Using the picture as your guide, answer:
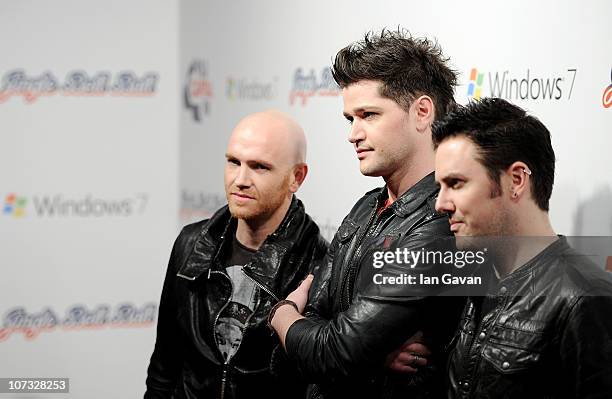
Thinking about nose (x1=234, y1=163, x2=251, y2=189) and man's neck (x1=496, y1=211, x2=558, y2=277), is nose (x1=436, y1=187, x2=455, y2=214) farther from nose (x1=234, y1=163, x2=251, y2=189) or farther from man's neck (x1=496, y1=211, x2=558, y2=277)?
nose (x1=234, y1=163, x2=251, y2=189)

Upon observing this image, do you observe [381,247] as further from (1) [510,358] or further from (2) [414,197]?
(1) [510,358]

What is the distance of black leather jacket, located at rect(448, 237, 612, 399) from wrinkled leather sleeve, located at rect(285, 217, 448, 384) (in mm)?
174

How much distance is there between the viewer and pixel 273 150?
2.79 m

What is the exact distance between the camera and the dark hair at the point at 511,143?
191 cm

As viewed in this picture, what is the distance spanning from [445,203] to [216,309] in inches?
39.3

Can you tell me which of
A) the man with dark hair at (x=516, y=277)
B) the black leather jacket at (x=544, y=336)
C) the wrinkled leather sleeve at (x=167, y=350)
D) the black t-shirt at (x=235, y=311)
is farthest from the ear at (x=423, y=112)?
the wrinkled leather sleeve at (x=167, y=350)

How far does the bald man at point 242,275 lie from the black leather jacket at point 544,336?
83cm

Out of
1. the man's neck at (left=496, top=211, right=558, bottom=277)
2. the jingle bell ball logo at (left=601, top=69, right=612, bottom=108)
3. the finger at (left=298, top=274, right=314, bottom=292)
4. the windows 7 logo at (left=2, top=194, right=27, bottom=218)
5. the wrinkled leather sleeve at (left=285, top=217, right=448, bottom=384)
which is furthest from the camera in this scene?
the windows 7 logo at (left=2, top=194, right=27, bottom=218)

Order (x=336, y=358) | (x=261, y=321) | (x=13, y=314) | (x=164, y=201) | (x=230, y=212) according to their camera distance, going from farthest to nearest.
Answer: (x=164, y=201) < (x=13, y=314) < (x=230, y=212) < (x=261, y=321) < (x=336, y=358)

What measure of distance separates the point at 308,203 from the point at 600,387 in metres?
2.23

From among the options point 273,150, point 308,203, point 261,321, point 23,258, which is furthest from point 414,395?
point 23,258

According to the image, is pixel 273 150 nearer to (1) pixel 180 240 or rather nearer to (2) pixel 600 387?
(1) pixel 180 240

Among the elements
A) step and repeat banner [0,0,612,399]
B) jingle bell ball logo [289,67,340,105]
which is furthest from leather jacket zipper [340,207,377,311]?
step and repeat banner [0,0,612,399]

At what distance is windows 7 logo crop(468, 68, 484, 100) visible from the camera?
2704mm
